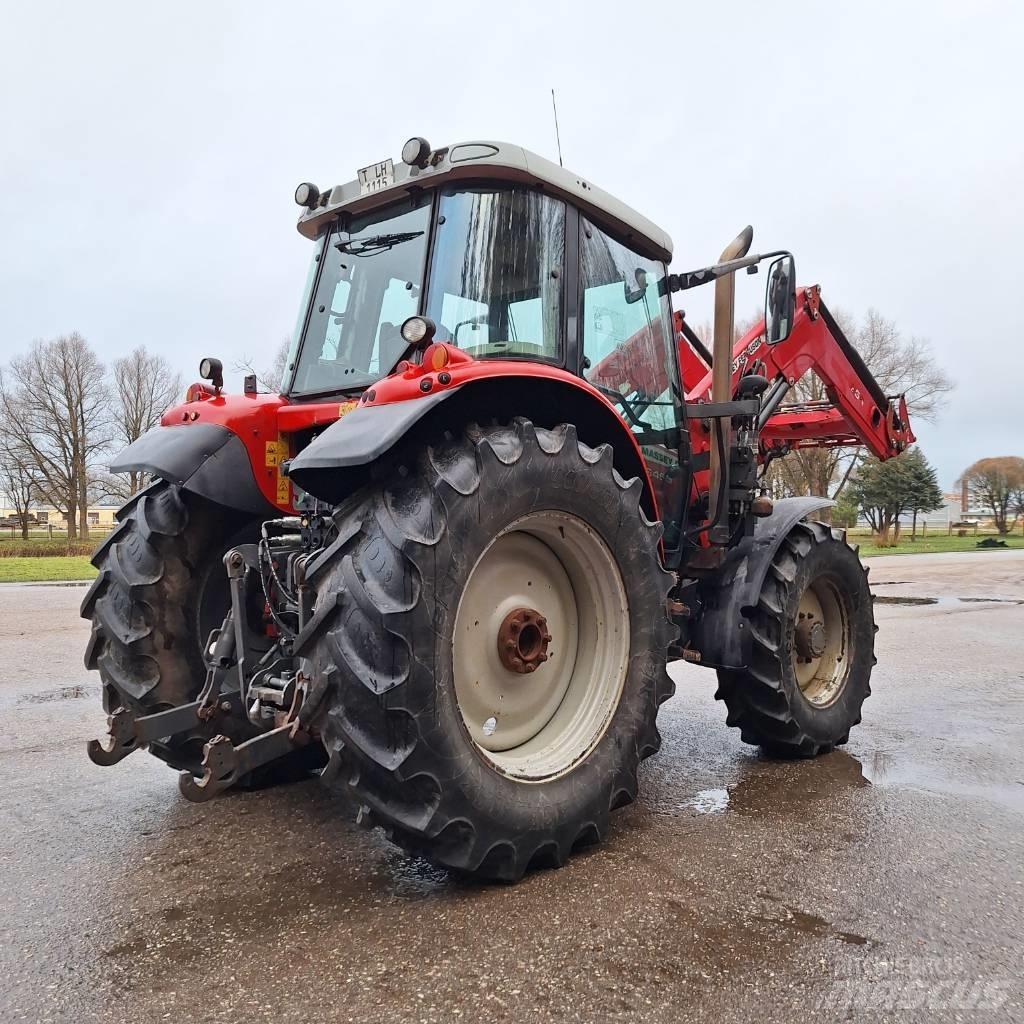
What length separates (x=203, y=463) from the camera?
3.46 meters

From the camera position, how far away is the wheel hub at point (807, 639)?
4.43 meters

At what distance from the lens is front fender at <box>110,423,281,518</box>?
3.40 m

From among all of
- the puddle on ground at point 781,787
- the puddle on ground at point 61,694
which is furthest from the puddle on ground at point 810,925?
the puddle on ground at point 61,694

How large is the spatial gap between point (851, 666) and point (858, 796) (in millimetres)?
1070

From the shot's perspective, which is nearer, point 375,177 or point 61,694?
point 375,177

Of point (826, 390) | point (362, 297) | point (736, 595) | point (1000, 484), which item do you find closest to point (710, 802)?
point (736, 595)

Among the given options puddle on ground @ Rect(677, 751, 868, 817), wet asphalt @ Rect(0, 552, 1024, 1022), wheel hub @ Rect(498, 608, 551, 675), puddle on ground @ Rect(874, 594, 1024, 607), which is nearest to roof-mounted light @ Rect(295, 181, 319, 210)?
wheel hub @ Rect(498, 608, 551, 675)

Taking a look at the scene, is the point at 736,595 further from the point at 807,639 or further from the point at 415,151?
the point at 415,151

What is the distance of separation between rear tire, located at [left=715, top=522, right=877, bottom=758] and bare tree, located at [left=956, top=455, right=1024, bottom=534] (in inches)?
2494

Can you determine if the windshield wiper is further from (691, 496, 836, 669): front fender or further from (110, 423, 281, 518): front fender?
(691, 496, 836, 669): front fender

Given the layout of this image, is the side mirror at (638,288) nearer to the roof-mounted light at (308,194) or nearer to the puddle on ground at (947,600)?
the roof-mounted light at (308,194)

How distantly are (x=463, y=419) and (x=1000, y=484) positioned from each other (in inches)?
2698

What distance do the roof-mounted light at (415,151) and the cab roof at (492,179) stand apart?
0.03 meters

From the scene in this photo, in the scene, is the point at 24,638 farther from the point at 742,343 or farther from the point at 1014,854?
the point at 1014,854
